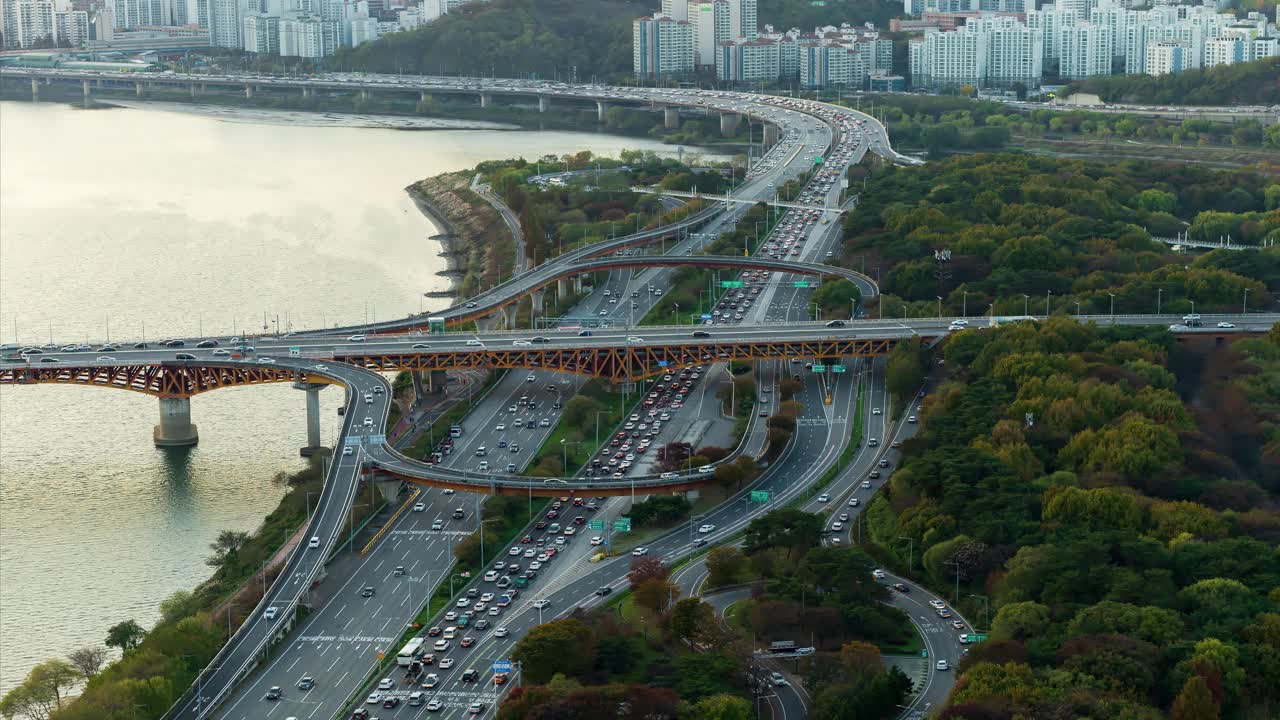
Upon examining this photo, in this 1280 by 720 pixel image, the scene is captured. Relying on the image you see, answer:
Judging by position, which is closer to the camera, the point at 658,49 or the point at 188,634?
the point at 188,634

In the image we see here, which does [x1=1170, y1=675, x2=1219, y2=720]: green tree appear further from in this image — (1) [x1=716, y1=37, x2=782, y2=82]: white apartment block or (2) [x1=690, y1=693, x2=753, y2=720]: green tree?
(1) [x1=716, y1=37, x2=782, y2=82]: white apartment block

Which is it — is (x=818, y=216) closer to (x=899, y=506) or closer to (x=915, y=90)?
(x=899, y=506)

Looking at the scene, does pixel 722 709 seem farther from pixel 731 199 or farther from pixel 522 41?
pixel 522 41

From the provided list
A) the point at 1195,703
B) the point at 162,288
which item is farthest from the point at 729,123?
the point at 1195,703

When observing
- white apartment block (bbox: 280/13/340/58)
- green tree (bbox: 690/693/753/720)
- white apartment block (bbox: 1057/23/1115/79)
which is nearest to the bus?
green tree (bbox: 690/693/753/720)

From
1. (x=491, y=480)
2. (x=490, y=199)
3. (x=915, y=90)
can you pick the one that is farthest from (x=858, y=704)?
(x=915, y=90)

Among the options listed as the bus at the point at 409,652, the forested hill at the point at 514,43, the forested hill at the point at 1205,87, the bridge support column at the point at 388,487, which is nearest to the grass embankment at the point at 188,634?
the bridge support column at the point at 388,487

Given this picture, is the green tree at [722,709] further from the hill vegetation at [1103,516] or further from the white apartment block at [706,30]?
the white apartment block at [706,30]
